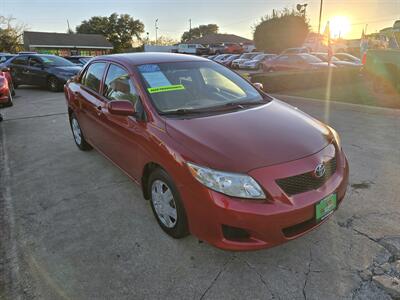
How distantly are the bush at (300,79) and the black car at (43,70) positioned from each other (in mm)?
7486

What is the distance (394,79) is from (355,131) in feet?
17.1

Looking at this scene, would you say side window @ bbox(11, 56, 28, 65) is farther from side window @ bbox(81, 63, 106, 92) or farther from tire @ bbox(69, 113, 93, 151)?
side window @ bbox(81, 63, 106, 92)

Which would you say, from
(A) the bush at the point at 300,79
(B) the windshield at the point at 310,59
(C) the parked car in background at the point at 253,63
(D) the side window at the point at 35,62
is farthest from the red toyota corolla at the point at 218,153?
(C) the parked car in background at the point at 253,63

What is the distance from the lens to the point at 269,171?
2.36 meters

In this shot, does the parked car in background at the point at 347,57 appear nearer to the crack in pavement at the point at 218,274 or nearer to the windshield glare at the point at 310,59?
the windshield glare at the point at 310,59

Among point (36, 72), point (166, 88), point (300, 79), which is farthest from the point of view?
point (36, 72)

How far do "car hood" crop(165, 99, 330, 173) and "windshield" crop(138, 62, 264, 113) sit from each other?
341 mm

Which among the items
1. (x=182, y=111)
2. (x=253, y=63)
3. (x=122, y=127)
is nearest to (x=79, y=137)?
(x=122, y=127)

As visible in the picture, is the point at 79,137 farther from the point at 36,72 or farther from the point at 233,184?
the point at 36,72

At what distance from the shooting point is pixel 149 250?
289 cm

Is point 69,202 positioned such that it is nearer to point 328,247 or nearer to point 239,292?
point 239,292

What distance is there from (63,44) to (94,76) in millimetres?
57464

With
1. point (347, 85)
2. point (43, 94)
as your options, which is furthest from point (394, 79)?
point (43, 94)

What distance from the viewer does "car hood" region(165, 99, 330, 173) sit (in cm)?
242
